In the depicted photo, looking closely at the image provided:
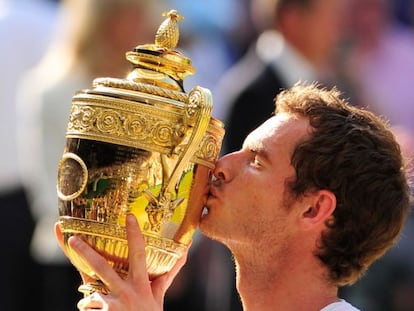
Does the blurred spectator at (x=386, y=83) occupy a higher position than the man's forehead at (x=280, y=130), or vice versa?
the blurred spectator at (x=386, y=83)

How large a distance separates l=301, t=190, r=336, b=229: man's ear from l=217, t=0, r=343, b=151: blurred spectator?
2.64 meters

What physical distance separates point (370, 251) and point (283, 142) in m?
0.48

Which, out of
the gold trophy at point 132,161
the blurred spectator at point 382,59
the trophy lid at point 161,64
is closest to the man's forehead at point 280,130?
the gold trophy at point 132,161

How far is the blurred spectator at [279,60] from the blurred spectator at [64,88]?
0.64 m

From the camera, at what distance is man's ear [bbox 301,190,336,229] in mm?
4676

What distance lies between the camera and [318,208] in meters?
4.70

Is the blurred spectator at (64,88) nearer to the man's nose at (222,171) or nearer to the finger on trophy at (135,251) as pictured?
the man's nose at (222,171)

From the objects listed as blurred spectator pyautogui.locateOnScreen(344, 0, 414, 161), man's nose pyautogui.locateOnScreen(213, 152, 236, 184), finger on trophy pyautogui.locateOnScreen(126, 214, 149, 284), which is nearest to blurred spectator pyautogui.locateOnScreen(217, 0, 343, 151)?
blurred spectator pyautogui.locateOnScreen(344, 0, 414, 161)

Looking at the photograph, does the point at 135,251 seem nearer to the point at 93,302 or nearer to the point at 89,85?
the point at 93,302

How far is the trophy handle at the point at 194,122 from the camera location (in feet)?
14.6

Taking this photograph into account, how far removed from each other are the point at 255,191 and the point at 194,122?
1.18 ft

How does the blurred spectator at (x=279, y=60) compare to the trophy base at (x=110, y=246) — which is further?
the blurred spectator at (x=279, y=60)

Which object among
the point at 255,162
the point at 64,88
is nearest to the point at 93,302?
the point at 255,162

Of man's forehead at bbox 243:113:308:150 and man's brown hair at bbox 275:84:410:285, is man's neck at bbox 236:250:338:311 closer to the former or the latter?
man's brown hair at bbox 275:84:410:285
